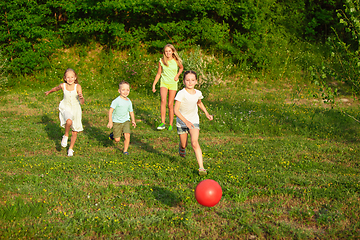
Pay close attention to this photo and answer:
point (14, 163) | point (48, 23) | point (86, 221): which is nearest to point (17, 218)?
point (86, 221)

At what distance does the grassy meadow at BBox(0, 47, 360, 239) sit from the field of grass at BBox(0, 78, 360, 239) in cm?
2

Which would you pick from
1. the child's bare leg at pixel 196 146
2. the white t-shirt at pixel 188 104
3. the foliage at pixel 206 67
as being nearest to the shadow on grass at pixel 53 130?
the white t-shirt at pixel 188 104

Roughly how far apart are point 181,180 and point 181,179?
0.02 m

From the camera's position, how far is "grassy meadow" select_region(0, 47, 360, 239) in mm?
4160

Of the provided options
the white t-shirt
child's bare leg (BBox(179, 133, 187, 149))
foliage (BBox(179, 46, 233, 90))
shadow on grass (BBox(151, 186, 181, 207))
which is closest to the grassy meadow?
shadow on grass (BBox(151, 186, 181, 207))

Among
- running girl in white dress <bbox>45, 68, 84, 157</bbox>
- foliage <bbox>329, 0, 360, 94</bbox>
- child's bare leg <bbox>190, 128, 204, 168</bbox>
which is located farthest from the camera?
running girl in white dress <bbox>45, 68, 84, 157</bbox>

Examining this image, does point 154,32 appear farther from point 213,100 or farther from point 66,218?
point 66,218

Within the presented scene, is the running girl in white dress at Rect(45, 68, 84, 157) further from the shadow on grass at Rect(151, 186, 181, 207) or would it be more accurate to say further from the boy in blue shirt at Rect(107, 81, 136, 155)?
the shadow on grass at Rect(151, 186, 181, 207)

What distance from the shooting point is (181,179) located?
19.2 feet

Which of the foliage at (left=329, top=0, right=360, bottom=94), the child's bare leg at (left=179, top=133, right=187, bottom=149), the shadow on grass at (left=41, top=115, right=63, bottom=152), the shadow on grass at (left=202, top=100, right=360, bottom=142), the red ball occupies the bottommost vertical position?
the shadow on grass at (left=41, top=115, right=63, bottom=152)

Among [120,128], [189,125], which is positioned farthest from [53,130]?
[189,125]

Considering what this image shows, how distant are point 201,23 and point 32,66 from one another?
8.96 metres

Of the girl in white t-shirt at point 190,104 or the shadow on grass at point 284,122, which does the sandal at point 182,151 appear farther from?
the shadow on grass at point 284,122

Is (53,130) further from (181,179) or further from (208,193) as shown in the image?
(208,193)
